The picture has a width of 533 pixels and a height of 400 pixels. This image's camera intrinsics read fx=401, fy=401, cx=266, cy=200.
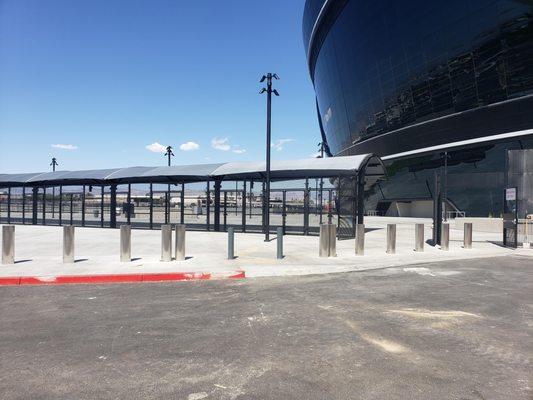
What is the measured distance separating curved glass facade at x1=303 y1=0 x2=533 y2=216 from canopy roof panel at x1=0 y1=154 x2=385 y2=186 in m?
16.7

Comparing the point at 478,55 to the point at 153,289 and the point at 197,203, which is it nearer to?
the point at 197,203

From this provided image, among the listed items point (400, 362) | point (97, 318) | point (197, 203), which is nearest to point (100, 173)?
point (197, 203)

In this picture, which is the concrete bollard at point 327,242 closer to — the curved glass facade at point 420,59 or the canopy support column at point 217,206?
the canopy support column at point 217,206

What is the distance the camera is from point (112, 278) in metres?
8.91

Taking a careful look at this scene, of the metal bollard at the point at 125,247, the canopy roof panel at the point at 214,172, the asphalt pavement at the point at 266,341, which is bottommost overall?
the asphalt pavement at the point at 266,341

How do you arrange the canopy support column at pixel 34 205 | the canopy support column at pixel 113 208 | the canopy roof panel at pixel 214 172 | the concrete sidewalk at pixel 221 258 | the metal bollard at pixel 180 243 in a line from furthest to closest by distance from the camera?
the canopy support column at pixel 34 205 → the canopy support column at pixel 113 208 → the canopy roof panel at pixel 214 172 → the metal bollard at pixel 180 243 → the concrete sidewalk at pixel 221 258

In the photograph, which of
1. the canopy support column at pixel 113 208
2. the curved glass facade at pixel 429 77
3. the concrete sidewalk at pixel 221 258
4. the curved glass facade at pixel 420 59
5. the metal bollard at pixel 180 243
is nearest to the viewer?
the concrete sidewalk at pixel 221 258

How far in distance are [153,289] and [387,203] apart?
143 feet

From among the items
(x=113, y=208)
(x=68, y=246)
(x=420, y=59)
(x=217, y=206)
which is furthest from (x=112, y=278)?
(x=420, y=59)

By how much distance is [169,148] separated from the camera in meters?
59.8

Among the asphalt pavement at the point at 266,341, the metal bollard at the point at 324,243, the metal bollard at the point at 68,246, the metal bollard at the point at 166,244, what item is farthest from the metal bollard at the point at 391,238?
the metal bollard at the point at 68,246

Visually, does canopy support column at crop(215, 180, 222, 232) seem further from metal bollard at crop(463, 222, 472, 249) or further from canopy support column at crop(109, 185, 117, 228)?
metal bollard at crop(463, 222, 472, 249)

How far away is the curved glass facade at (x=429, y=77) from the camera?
104 feet

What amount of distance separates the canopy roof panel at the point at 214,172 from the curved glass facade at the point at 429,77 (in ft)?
54.6
